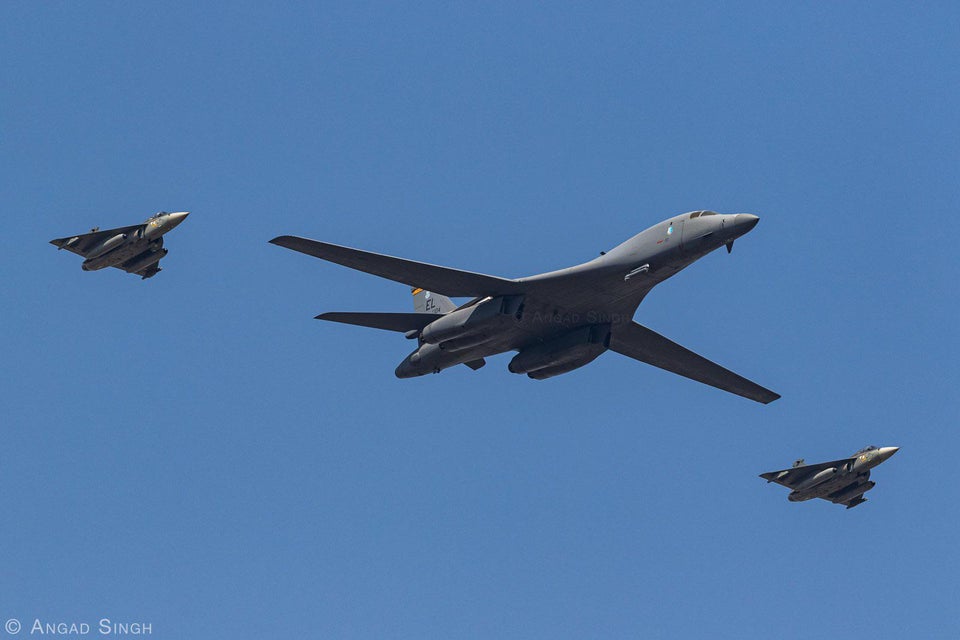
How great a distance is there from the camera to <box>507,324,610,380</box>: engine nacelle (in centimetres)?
4944

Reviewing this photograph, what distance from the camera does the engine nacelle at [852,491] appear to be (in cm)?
5188

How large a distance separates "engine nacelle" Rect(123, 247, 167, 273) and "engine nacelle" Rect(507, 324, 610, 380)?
537 inches

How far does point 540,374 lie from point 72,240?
1744 centimetres

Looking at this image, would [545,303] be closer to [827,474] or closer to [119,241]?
[827,474]

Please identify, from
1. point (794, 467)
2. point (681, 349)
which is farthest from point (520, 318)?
point (794, 467)

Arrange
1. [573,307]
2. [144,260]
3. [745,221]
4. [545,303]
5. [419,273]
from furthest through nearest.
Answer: [144,260] → [573,307] → [545,303] → [419,273] → [745,221]

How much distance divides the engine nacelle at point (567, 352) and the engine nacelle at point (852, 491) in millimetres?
10796

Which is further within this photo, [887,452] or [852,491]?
[852,491]

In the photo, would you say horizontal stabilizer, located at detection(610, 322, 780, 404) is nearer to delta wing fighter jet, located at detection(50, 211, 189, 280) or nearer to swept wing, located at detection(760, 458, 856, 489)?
swept wing, located at detection(760, 458, 856, 489)

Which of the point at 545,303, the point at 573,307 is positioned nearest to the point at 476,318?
the point at 545,303

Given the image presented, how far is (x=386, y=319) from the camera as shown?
5109cm

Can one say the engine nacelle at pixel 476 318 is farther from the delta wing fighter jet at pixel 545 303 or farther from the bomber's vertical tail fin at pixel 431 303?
the bomber's vertical tail fin at pixel 431 303

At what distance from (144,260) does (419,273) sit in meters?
10.3

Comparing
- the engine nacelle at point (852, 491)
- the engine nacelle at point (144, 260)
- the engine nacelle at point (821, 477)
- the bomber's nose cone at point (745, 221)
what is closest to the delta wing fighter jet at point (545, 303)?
the bomber's nose cone at point (745, 221)
